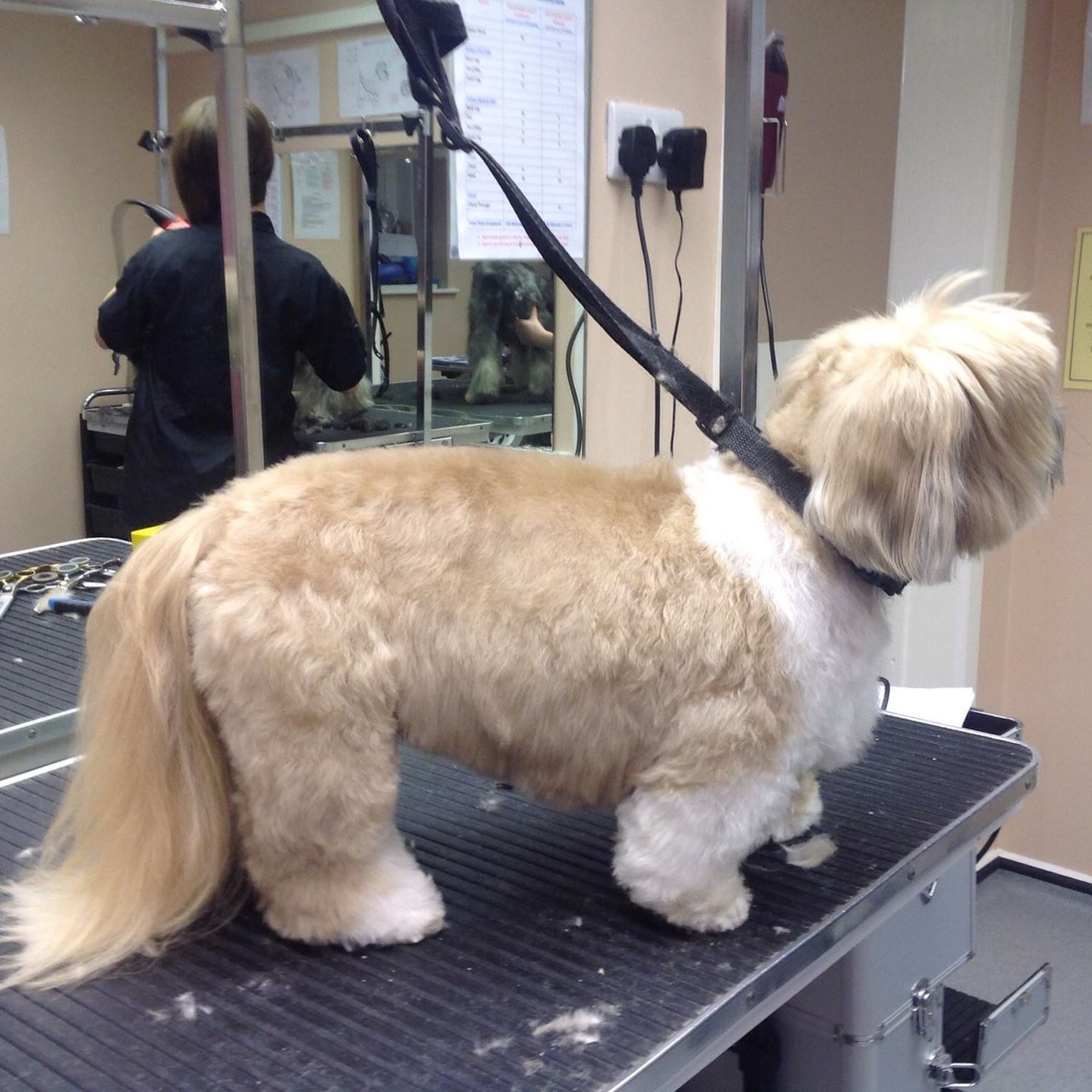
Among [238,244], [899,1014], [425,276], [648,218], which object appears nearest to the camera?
[899,1014]

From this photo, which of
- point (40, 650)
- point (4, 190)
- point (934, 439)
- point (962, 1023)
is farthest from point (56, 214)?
point (962, 1023)

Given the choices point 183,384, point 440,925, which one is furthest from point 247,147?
point 440,925

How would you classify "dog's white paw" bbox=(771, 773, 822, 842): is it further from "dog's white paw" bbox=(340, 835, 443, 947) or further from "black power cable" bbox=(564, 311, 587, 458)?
"black power cable" bbox=(564, 311, 587, 458)

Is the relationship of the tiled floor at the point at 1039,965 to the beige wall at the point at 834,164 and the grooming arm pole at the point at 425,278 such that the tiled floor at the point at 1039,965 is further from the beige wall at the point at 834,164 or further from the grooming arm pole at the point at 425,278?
the grooming arm pole at the point at 425,278

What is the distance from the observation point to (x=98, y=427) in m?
1.26

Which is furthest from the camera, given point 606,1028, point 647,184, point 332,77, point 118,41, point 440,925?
point 647,184

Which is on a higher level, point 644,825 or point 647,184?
point 647,184

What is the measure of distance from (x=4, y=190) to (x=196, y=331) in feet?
0.79

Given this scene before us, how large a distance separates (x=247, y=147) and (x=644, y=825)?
83cm

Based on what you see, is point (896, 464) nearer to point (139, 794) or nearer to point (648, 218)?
point (139, 794)

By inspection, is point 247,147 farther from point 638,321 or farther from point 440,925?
point 440,925

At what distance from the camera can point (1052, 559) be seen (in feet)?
7.29

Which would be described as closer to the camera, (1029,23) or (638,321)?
(638,321)

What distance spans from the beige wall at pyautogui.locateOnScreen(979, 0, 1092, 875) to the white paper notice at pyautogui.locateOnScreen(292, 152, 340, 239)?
1223mm
